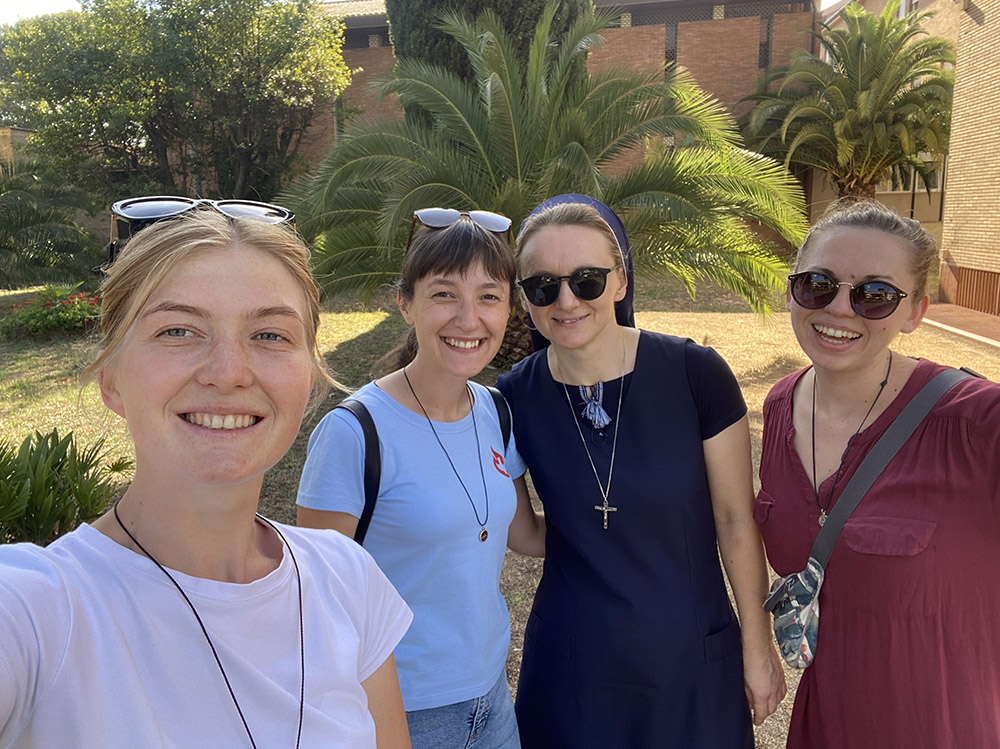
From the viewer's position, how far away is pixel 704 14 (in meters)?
26.2

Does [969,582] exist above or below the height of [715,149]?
below

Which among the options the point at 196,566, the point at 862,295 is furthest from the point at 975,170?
the point at 196,566

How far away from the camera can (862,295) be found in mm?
2078

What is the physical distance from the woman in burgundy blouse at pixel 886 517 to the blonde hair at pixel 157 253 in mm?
1602

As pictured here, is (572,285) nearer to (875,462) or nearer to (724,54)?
(875,462)

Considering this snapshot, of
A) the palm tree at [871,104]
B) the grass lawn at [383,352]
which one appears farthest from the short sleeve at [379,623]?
the palm tree at [871,104]

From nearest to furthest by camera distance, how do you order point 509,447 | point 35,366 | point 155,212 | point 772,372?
point 155,212, point 509,447, point 772,372, point 35,366

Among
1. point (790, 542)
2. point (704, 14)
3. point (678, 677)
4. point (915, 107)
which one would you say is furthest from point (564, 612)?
point (704, 14)

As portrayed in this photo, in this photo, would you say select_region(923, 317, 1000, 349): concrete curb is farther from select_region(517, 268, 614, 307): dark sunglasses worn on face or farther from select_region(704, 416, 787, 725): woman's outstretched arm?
select_region(517, 268, 614, 307): dark sunglasses worn on face

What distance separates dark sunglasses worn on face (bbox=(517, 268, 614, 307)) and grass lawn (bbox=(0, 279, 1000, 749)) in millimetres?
2655

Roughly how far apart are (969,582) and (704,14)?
2871cm

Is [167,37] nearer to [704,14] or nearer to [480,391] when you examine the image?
[704,14]

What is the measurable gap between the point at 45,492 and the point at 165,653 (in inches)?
171

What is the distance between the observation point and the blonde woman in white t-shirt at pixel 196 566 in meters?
0.96
